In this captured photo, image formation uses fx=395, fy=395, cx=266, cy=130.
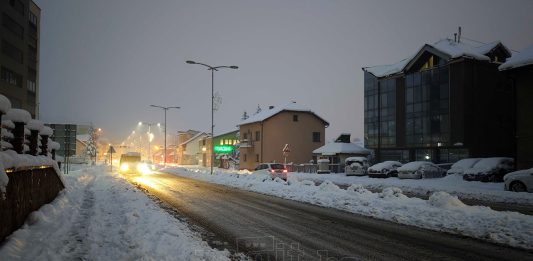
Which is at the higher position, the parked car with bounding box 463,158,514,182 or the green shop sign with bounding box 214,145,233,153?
the green shop sign with bounding box 214,145,233,153

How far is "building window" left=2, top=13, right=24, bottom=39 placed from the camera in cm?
5302

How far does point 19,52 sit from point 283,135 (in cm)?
4008

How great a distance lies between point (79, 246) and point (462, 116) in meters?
39.0

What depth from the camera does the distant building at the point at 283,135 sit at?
2227 inches

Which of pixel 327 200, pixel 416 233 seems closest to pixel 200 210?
pixel 327 200

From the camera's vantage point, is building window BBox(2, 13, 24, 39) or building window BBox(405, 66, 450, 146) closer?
building window BBox(405, 66, 450, 146)

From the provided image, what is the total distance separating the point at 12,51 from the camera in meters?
55.2

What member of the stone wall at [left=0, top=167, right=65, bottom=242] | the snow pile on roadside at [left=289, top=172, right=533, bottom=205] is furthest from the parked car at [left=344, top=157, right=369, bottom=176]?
the stone wall at [left=0, top=167, right=65, bottom=242]

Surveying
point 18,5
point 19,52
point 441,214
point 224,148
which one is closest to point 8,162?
point 441,214

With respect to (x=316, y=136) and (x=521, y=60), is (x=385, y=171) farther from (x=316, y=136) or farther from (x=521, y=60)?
(x=316, y=136)

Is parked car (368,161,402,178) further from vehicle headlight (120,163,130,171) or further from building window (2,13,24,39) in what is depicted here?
building window (2,13,24,39)

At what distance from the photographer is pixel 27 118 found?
10.3 meters

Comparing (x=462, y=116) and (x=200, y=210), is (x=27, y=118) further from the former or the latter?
(x=462, y=116)

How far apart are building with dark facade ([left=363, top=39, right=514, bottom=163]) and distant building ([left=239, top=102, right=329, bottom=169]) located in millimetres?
14270
